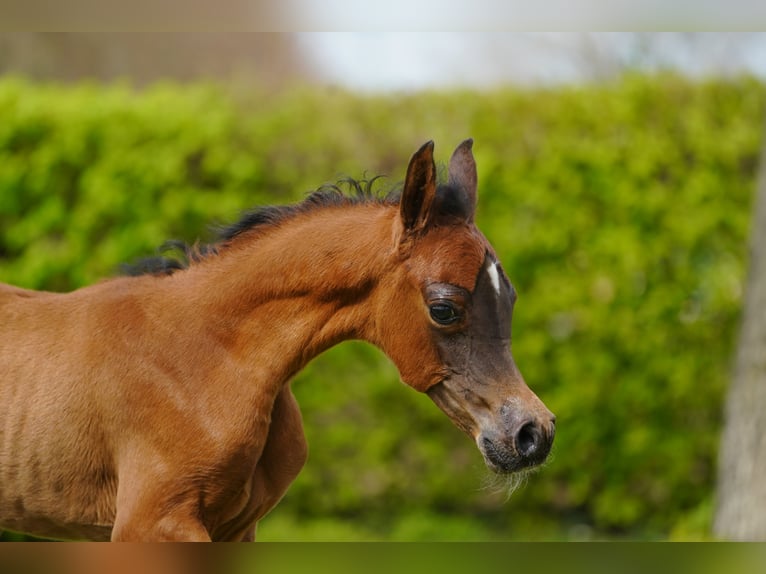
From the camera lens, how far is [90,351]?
2.43m

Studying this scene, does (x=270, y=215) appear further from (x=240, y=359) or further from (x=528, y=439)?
(x=528, y=439)

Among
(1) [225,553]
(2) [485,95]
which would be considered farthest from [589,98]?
(1) [225,553]

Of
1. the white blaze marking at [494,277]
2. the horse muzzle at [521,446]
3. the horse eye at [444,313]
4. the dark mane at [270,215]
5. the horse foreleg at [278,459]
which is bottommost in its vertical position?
the horse foreleg at [278,459]

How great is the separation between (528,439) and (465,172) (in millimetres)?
746

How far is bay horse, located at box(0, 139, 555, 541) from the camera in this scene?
2.23m

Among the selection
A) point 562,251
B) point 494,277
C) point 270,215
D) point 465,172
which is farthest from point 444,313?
point 562,251

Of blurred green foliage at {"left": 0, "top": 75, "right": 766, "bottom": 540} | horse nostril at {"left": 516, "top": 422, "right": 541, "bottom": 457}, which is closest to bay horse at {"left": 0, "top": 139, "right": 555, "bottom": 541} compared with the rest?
horse nostril at {"left": 516, "top": 422, "right": 541, "bottom": 457}

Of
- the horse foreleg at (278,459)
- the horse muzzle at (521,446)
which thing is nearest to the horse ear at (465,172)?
the horse muzzle at (521,446)

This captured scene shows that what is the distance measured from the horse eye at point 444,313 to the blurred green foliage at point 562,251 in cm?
541

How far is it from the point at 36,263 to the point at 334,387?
2.61 m

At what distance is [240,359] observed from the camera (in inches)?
92.2

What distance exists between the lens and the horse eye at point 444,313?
2.22 m

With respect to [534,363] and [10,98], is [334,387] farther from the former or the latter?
[10,98]

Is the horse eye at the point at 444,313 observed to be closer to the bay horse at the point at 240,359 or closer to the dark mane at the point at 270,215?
the bay horse at the point at 240,359
